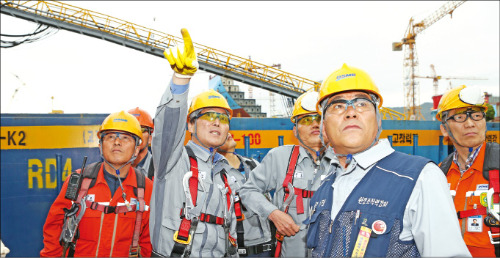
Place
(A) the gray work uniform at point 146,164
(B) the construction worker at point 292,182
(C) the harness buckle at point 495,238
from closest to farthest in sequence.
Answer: (C) the harness buckle at point 495,238 → (B) the construction worker at point 292,182 → (A) the gray work uniform at point 146,164

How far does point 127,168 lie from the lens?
3572 mm

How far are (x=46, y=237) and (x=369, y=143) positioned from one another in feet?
11.0

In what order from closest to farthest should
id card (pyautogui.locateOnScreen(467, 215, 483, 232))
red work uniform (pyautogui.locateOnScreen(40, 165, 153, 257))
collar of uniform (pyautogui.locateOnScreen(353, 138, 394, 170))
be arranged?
collar of uniform (pyautogui.locateOnScreen(353, 138, 394, 170))
id card (pyautogui.locateOnScreen(467, 215, 483, 232))
red work uniform (pyautogui.locateOnScreen(40, 165, 153, 257))

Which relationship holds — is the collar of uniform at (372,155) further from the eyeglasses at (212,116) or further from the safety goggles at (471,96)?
the safety goggles at (471,96)

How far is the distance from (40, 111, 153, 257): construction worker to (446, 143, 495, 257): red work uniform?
11.2 feet

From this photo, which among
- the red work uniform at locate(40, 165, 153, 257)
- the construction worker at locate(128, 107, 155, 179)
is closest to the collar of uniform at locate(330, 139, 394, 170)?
the red work uniform at locate(40, 165, 153, 257)

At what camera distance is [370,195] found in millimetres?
1623

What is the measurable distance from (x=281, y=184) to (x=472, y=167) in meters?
2.09

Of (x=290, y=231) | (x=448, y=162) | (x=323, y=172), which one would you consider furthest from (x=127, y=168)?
(x=448, y=162)

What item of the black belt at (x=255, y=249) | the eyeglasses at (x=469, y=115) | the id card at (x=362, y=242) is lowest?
the black belt at (x=255, y=249)

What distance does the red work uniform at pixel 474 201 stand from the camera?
2.96m

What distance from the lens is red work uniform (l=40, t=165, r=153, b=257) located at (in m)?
3.09

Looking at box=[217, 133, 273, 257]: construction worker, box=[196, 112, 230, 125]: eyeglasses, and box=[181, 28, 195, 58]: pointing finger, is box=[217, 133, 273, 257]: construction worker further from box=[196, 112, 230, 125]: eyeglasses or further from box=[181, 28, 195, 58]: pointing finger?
box=[181, 28, 195, 58]: pointing finger

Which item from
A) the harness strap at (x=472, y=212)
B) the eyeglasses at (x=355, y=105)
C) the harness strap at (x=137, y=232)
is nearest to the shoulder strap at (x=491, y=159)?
the harness strap at (x=472, y=212)
